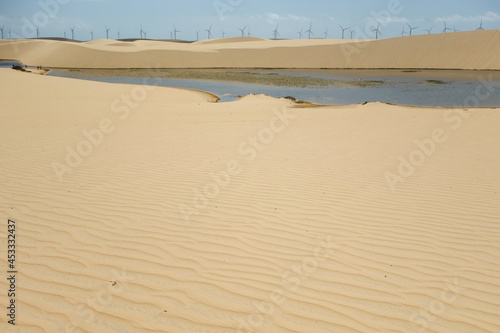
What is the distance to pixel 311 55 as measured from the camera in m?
71.9

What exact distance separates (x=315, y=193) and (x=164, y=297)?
10.0 ft

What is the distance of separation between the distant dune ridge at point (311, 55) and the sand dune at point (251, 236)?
6280cm

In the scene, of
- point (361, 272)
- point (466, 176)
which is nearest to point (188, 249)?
point (361, 272)

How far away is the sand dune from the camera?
302 cm

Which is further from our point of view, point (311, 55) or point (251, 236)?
point (311, 55)

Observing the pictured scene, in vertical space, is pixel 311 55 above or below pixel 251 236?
above

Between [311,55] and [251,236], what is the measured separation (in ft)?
237

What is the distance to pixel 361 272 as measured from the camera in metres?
3.57

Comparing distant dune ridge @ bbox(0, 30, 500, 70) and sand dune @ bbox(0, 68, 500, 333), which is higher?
distant dune ridge @ bbox(0, 30, 500, 70)

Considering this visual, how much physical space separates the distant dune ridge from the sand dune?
6280 cm

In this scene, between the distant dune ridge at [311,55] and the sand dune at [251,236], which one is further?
the distant dune ridge at [311,55]

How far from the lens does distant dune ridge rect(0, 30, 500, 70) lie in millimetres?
62969

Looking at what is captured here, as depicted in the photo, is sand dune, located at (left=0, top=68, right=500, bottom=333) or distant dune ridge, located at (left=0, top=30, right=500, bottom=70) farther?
distant dune ridge, located at (left=0, top=30, right=500, bottom=70)

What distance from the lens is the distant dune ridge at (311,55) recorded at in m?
63.0
